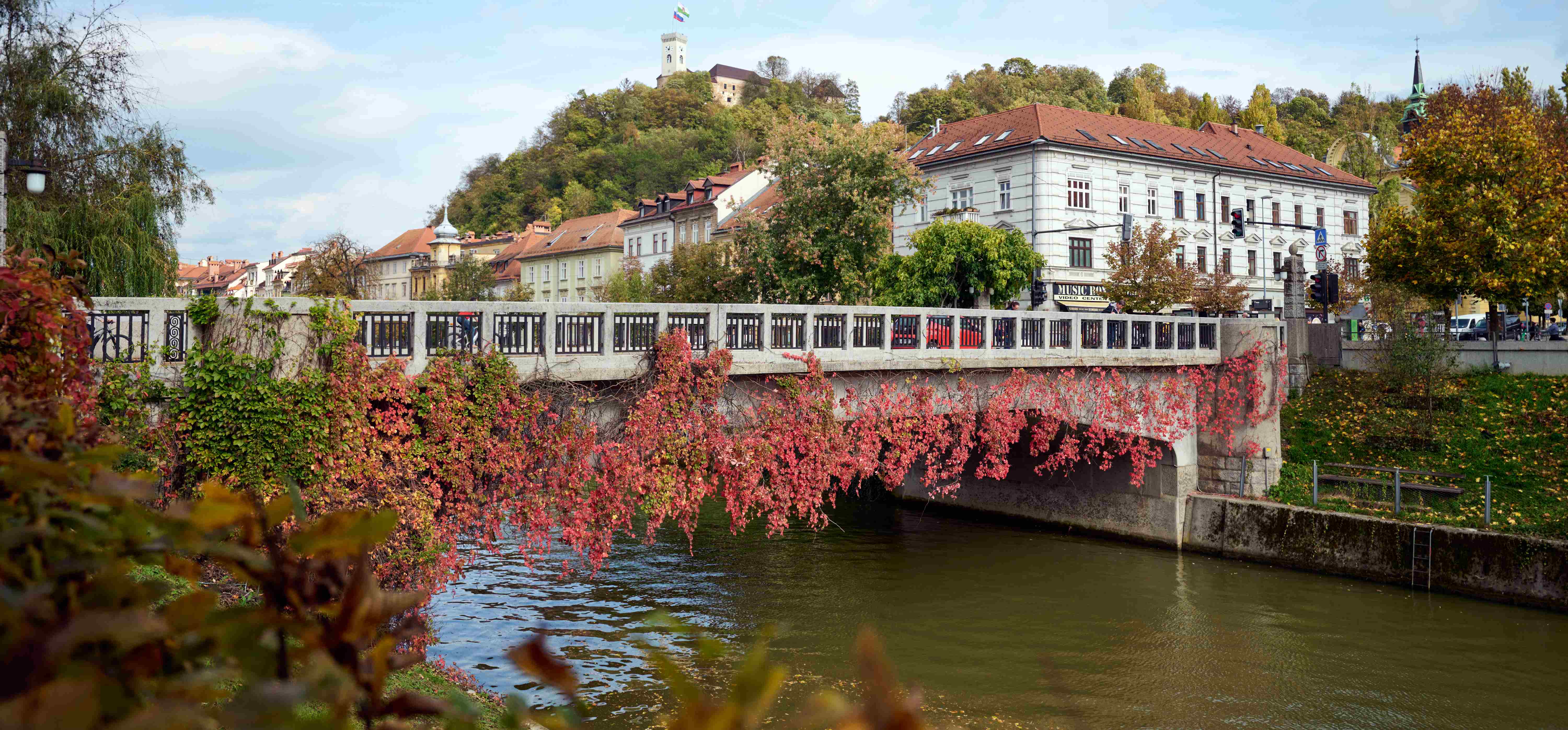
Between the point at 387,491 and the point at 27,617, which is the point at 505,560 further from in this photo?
the point at 27,617

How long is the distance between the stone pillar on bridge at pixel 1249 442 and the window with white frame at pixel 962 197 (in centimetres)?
2517

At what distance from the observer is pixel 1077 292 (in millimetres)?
47062

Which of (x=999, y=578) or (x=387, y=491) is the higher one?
(x=387, y=491)

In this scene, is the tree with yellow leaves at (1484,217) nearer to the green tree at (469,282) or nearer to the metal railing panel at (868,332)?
the metal railing panel at (868,332)

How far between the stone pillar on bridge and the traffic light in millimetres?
5336

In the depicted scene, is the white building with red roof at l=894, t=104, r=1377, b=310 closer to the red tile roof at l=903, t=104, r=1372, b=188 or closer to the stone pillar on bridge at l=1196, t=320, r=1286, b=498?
the red tile roof at l=903, t=104, r=1372, b=188

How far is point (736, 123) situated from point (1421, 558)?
9010 centimetres

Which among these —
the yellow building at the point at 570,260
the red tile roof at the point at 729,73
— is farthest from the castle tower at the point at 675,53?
the yellow building at the point at 570,260

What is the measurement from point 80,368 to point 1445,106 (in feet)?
131

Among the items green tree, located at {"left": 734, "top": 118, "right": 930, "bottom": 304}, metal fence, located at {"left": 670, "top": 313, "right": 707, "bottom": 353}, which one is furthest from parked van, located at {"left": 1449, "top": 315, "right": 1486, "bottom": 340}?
metal fence, located at {"left": 670, "top": 313, "right": 707, "bottom": 353}

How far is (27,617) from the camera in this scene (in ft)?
4.02

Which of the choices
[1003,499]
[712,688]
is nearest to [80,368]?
[712,688]

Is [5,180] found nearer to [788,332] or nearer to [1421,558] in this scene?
[788,332]

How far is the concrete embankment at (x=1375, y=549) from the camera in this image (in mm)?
17672
